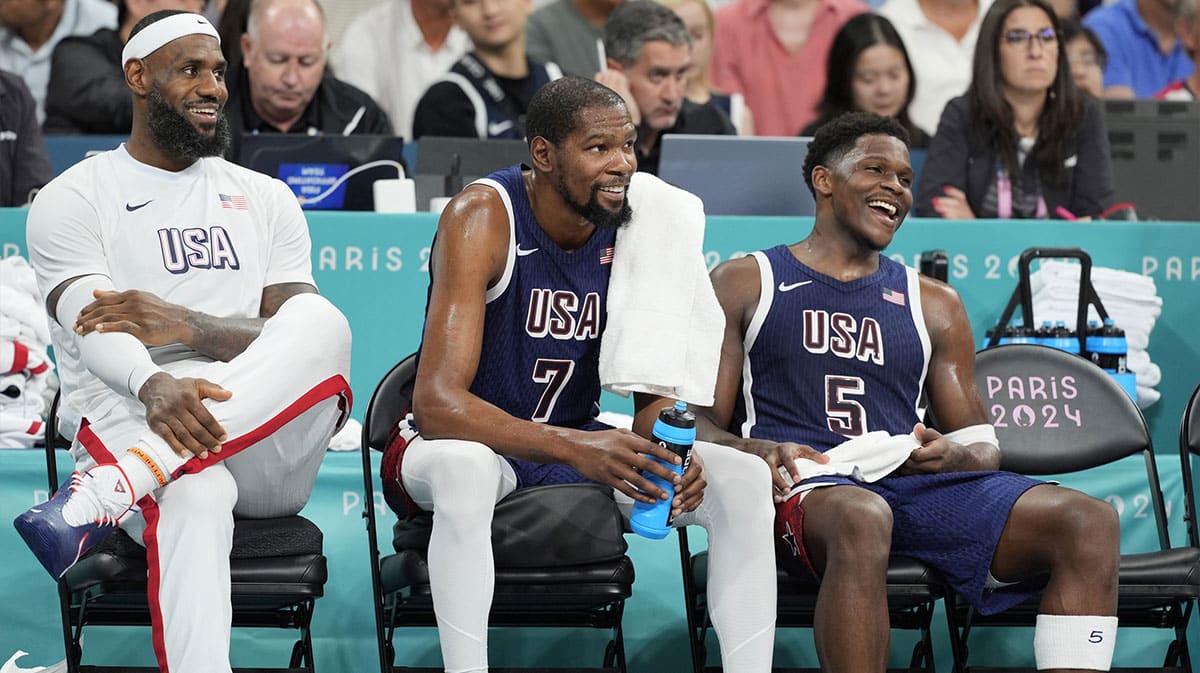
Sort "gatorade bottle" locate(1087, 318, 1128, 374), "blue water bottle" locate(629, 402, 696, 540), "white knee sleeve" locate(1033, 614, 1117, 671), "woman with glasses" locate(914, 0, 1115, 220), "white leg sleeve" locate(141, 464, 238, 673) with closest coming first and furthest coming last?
"white leg sleeve" locate(141, 464, 238, 673)
"blue water bottle" locate(629, 402, 696, 540)
"white knee sleeve" locate(1033, 614, 1117, 671)
"gatorade bottle" locate(1087, 318, 1128, 374)
"woman with glasses" locate(914, 0, 1115, 220)

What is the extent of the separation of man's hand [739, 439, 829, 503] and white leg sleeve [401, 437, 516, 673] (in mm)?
711

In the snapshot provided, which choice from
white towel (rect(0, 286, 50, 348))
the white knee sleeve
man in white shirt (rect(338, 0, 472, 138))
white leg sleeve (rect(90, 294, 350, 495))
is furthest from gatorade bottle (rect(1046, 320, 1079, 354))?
man in white shirt (rect(338, 0, 472, 138))

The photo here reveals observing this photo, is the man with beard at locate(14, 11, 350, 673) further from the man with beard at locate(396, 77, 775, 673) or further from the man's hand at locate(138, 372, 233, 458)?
the man with beard at locate(396, 77, 775, 673)

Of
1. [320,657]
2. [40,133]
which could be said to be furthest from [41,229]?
[40,133]

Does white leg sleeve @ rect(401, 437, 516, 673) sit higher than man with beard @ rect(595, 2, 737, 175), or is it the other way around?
man with beard @ rect(595, 2, 737, 175)

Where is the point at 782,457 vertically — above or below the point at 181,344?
below

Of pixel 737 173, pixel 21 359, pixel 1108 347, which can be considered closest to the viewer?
pixel 21 359

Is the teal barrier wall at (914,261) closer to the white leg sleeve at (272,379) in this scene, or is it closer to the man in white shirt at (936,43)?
the white leg sleeve at (272,379)

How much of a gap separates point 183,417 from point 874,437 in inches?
62.9

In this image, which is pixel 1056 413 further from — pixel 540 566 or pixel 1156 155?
pixel 1156 155

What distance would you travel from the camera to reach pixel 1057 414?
4.04 metres

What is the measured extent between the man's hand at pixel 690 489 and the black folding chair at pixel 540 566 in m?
0.19

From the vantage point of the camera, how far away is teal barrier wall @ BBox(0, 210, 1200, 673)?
394 centimetres

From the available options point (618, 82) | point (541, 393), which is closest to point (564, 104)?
point (541, 393)
